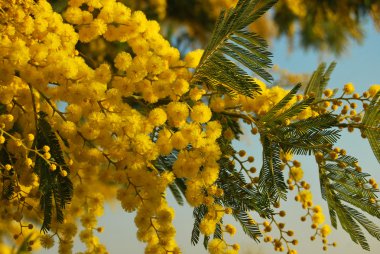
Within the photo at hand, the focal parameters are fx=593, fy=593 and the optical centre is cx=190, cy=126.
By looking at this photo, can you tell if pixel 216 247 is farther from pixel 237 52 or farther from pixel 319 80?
pixel 319 80

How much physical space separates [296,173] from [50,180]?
0.54 metres

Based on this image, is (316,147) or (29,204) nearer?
(316,147)

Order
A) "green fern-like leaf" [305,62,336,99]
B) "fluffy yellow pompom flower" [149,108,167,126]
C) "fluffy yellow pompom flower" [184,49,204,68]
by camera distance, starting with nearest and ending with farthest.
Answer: "fluffy yellow pompom flower" [149,108,167,126], "fluffy yellow pompom flower" [184,49,204,68], "green fern-like leaf" [305,62,336,99]

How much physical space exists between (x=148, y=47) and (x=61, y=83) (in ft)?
0.73

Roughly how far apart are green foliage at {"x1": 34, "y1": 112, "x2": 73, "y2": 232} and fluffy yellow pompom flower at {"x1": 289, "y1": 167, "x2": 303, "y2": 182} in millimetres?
488

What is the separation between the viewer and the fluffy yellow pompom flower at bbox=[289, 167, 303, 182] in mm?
1335

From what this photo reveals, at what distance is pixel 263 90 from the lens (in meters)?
1.32

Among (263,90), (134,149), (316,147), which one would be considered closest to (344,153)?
(316,147)

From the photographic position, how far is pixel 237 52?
1.22m

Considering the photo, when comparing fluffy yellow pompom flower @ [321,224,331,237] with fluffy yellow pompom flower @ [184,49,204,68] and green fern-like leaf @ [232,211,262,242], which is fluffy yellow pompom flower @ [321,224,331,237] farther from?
fluffy yellow pompom flower @ [184,49,204,68]

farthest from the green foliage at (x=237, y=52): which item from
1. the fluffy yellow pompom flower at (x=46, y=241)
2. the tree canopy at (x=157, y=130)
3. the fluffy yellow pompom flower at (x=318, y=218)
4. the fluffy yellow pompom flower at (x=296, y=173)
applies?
the fluffy yellow pompom flower at (x=46, y=241)

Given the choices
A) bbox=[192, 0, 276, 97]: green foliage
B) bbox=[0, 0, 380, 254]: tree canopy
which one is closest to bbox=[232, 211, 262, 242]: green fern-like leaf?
bbox=[0, 0, 380, 254]: tree canopy

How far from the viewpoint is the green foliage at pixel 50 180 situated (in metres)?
1.23

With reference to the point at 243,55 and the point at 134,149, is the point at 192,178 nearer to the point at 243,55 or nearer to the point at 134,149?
the point at 134,149
